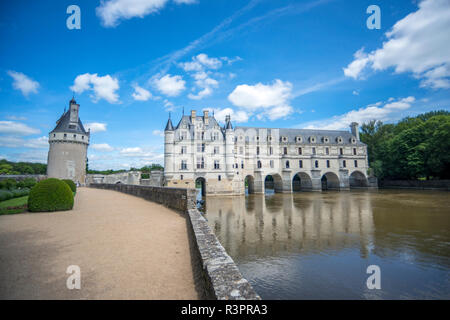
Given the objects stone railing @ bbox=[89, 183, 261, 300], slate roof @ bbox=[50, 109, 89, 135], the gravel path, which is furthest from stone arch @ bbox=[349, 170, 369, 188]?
slate roof @ bbox=[50, 109, 89, 135]

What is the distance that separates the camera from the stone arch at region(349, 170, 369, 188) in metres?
45.1

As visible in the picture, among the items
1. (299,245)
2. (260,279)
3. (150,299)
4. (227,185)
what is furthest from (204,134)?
(150,299)

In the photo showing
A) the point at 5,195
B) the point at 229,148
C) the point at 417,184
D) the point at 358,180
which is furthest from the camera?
the point at 358,180

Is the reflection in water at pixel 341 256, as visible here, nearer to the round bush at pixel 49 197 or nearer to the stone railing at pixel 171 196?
the stone railing at pixel 171 196

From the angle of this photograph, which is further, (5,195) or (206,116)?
(206,116)

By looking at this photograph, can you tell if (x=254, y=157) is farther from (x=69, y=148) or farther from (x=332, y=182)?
(x=69, y=148)

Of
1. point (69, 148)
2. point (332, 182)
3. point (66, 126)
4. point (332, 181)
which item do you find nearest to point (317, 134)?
point (332, 181)

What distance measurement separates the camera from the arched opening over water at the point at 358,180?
45094mm

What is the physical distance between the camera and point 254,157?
38625mm

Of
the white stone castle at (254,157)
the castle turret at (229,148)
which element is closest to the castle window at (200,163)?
the white stone castle at (254,157)

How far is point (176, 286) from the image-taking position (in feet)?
12.7

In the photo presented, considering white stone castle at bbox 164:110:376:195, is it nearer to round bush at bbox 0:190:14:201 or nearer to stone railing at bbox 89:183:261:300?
round bush at bbox 0:190:14:201

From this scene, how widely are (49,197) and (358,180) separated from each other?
5298 cm
